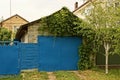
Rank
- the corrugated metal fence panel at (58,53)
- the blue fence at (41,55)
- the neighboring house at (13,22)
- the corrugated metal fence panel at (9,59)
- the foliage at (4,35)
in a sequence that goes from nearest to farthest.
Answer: the corrugated metal fence panel at (9,59) → the blue fence at (41,55) → the corrugated metal fence panel at (58,53) → the foliage at (4,35) → the neighboring house at (13,22)

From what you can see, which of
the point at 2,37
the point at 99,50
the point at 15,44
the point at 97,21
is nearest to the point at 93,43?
the point at 99,50

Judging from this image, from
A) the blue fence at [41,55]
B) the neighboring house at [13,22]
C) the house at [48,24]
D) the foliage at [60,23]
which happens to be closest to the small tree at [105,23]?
the foliage at [60,23]

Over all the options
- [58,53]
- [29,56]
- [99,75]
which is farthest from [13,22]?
[99,75]

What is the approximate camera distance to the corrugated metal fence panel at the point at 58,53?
59.3 ft

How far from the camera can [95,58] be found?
64.3 ft

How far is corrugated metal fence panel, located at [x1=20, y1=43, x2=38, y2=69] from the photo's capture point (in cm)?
1734

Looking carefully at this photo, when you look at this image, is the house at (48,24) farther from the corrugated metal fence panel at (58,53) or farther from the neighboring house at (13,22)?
the neighboring house at (13,22)

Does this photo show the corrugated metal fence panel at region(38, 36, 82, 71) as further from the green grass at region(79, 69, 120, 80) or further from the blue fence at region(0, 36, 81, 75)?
the green grass at region(79, 69, 120, 80)

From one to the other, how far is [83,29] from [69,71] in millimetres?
2964

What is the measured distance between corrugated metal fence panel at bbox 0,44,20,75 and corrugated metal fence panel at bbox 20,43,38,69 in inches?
21.1

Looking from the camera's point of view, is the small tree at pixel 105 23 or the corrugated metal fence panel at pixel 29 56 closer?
the small tree at pixel 105 23

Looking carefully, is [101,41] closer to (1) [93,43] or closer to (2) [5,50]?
(1) [93,43]

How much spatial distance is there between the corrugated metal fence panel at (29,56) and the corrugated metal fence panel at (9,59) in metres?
0.54

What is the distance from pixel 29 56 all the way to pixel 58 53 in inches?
79.9
